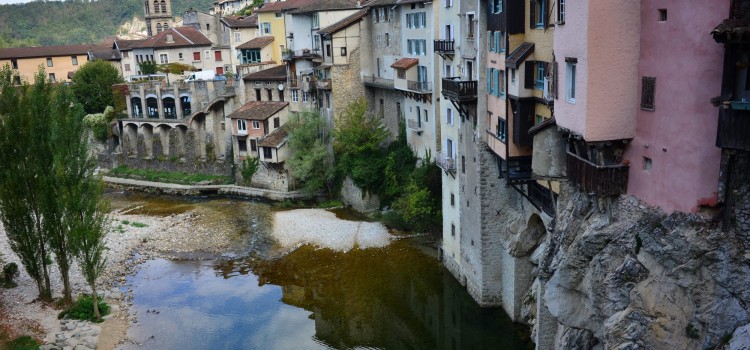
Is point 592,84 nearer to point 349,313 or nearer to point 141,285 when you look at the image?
point 349,313

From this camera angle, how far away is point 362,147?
137 ft

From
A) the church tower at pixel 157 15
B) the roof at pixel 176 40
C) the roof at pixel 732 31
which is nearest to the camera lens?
the roof at pixel 732 31

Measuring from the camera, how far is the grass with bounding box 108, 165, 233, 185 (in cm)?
5531

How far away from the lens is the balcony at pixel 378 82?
42.7 m

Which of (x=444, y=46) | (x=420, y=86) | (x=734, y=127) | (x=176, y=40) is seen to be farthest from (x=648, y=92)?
(x=176, y=40)

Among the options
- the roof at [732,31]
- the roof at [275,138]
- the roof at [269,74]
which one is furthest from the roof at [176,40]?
the roof at [732,31]

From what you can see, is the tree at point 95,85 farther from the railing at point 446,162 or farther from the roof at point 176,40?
the railing at point 446,162

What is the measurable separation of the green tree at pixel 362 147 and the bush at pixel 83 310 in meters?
18.1

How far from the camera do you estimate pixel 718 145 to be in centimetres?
1216

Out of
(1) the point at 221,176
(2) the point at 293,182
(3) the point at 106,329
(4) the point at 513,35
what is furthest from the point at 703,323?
(1) the point at 221,176

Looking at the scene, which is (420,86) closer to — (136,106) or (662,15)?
(662,15)

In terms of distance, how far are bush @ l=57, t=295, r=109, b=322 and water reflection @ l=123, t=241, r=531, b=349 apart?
1.85m

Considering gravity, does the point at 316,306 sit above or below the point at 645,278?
below

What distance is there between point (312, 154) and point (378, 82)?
6.96 metres
